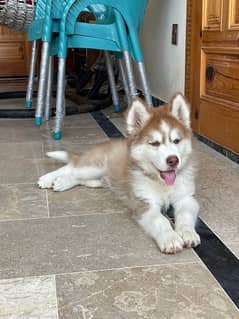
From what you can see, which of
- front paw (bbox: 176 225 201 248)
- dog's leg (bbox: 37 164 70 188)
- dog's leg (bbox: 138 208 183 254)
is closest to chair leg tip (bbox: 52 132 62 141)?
dog's leg (bbox: 37 164 70 188)

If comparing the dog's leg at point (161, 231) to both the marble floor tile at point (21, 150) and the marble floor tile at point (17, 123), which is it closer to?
the marble floor tile at point (21, 150)

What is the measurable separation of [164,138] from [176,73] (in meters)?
1.64

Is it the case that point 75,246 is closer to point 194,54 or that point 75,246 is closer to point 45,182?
point 45,182

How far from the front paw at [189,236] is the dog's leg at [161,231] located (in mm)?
19

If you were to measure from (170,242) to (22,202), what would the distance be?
0.61 metres

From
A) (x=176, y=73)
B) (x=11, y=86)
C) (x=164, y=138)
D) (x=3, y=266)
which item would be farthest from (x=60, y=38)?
(x=11, y=86)

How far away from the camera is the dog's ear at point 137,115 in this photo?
1431mm

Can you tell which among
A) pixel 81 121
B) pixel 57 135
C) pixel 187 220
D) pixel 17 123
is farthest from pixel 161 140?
pixel 17 123

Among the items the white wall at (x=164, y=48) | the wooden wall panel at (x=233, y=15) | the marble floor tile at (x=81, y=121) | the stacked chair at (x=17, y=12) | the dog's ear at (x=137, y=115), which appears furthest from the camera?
the stacked chair at (x=17, y=12)

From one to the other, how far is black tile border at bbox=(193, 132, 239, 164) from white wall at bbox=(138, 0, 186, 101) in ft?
1.60

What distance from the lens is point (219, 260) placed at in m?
1.14

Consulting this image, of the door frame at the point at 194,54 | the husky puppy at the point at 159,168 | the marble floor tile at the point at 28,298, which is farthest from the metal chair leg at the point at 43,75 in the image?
the marble floor tile at the point at 28,298

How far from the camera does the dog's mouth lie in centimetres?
140

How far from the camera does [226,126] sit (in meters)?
2.14
